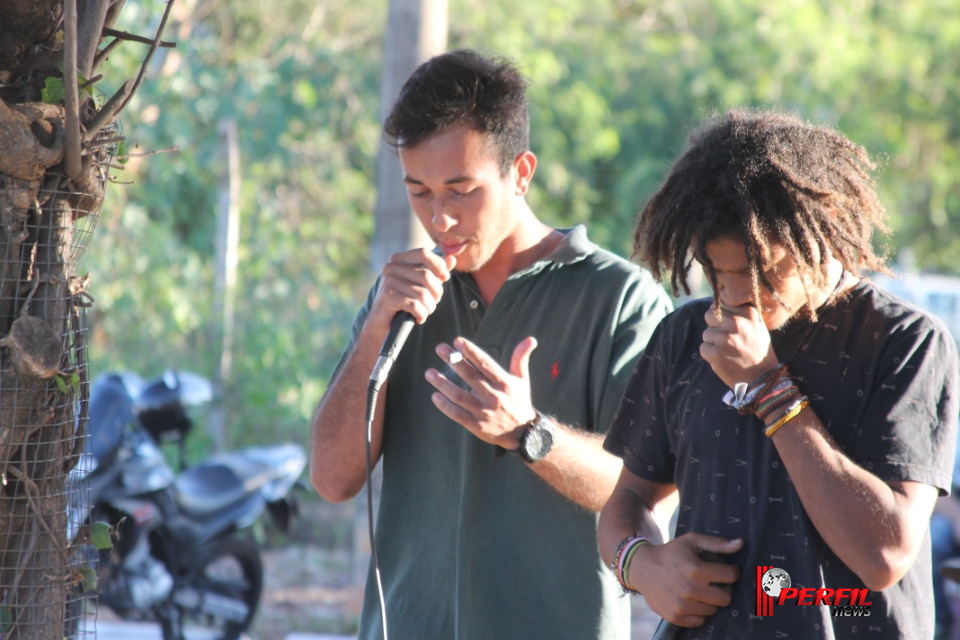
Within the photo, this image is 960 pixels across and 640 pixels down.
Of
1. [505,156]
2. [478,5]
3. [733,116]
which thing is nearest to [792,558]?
[733,116]

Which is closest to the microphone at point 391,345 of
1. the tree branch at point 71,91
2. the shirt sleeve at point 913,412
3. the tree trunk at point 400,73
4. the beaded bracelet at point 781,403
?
the tree branch at point 71,91

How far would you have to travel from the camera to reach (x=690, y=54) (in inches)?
408

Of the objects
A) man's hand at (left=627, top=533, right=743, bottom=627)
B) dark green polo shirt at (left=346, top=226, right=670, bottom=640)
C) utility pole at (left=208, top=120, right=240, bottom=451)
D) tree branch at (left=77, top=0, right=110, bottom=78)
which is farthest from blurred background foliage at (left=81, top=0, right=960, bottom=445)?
man's hand at (left=627, top=533, right=743, bottom=627)

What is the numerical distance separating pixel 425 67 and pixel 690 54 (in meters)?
8.49

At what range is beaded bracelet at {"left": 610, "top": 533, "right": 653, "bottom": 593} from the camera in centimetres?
179

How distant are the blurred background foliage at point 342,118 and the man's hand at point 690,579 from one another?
196 inches

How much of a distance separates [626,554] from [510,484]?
46cm

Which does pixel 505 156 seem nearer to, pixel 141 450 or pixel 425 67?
pixel 425 67

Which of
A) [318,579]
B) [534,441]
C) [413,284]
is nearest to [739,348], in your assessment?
[534,441]

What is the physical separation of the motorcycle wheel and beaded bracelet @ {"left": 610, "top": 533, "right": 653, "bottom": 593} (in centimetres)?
300

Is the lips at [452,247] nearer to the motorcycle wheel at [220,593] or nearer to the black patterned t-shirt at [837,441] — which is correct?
the black patterned t-shirt at [837,441]

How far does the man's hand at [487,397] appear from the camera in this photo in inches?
78.2

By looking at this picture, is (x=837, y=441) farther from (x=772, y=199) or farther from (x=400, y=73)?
(x=400, y=73)

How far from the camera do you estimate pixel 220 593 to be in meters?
4.47
